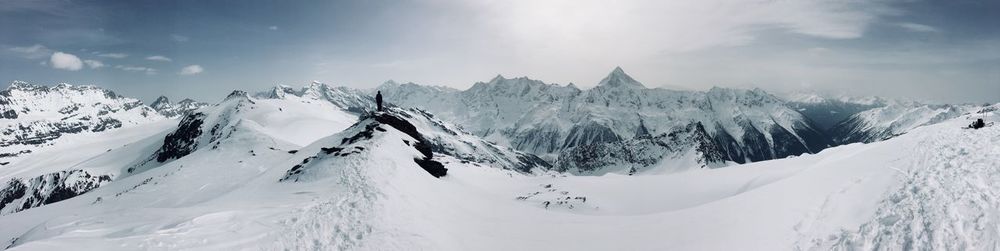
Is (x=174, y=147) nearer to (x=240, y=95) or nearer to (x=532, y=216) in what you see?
(x=240, y=95)

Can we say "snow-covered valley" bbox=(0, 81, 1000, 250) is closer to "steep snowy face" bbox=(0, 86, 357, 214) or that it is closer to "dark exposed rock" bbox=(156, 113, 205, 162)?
"steep snowy face" bbox=(0, 86, 357, 214)

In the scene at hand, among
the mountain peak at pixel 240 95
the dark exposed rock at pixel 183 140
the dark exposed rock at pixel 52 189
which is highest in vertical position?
the mountain peak at pixel 240 95

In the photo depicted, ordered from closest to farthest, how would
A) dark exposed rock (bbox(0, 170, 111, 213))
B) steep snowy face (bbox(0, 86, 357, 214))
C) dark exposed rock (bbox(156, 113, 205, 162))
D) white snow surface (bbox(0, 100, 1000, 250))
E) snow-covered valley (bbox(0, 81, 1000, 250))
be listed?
white snow surface (bbox(0, 100, 1000, 250)) → snow-covered valley (bbox(0, 81, 1000, 250)) → steep snowy face (bbox(0, 86, 357, 214)) → dark exposed rock (bbox(156, 113, 205, 162)) → dark exposed rock (bbox(0, 170, 111, 213))

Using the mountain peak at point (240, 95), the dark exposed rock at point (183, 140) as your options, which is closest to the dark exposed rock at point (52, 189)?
the dark exposed rock at point (183, 140)

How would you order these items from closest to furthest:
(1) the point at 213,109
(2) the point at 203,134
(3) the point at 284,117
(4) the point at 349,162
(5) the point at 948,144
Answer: (5) the point at 948,144
(4) the point at 349,162
(2) the point at 203,134
(3) the point at 284,117
(1) the point at 213,109

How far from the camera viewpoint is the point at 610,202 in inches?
2200

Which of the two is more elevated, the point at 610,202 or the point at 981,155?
the point at 981,155

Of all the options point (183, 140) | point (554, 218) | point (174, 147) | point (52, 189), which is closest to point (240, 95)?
point (174, 147)

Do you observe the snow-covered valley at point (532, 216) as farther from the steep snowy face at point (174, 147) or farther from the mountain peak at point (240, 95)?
the mountain peak at point (240, 95)

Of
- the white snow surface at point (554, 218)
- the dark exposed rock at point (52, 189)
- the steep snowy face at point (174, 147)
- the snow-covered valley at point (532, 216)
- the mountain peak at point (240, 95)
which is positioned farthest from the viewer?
the mountain peak at point (240, 95)

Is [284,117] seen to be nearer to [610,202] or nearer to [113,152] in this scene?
[113,152]

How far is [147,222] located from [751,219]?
2735 centimetres

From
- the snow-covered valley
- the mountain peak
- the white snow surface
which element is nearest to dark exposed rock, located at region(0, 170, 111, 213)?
the mountain peak

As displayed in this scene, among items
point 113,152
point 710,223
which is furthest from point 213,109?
point 710,223
